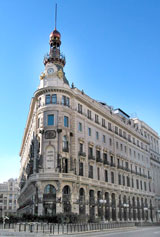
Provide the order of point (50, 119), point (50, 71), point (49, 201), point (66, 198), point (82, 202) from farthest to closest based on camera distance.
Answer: point (50, 71), point (50, 119), point (82, 202), point (66, 198), point (49, 201)

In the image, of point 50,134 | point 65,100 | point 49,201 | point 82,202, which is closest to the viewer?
point 49,201

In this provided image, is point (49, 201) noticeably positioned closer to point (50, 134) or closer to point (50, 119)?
point (50, 134)

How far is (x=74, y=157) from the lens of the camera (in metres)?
50.8

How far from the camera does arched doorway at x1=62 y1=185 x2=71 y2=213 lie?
45531 mm

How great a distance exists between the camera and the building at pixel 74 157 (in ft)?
152

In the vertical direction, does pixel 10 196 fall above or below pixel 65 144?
below

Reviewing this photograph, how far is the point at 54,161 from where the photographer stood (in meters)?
47.5

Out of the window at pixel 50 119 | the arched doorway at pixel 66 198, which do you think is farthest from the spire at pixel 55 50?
the arched doorway at pixel 66 198

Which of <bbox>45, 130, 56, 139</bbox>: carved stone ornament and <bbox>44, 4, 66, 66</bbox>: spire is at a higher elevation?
<bbox>44, 4, 66, 66</bbox>: spire

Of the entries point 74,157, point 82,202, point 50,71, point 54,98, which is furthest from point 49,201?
point 50,71

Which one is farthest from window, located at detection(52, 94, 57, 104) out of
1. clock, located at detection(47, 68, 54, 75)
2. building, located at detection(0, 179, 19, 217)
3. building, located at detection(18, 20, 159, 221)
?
building, located at detection(0, 179, 19, 217)

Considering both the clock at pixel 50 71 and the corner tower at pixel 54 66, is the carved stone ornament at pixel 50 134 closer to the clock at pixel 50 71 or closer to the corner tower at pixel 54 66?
the corner tower at pixel 54 66

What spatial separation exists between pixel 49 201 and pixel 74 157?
9409 mm

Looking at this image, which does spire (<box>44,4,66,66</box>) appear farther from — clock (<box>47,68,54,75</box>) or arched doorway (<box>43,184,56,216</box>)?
arched doorway (<box>43,184,56,216</box>)
